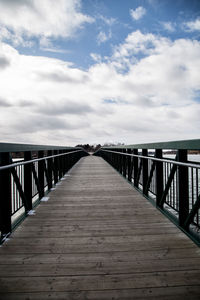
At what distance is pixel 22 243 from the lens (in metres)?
2.36

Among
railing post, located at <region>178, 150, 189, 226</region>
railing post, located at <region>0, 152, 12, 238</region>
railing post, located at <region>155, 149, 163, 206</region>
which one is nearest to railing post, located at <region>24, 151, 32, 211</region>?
railing post, located at <region>0, 152, 12, 238</region>

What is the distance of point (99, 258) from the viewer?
6.67 feet

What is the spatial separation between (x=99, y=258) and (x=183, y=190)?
4.86ft

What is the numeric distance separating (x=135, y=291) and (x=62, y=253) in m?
0.89

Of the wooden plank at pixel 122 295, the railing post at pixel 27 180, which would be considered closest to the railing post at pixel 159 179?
the wooden plank at pixel 122 295

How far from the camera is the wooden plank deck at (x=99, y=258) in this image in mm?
1602

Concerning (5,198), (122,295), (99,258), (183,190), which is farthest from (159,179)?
(5,198)

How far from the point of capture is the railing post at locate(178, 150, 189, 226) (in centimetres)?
269

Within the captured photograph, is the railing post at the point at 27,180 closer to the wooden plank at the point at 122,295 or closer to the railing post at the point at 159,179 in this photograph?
the wooden plank at the point at 122,295

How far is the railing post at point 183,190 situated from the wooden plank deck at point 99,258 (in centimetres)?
24

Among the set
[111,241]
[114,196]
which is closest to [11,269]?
[111,241]

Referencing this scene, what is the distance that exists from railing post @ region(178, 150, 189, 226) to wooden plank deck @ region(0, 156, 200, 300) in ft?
0.78

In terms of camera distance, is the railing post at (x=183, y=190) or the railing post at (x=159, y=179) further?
→ the railing post at (x=159, y=179)

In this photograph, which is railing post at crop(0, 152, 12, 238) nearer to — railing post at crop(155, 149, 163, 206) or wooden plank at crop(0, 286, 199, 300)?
wooden plank at crop(0, 286, 199, 300)
